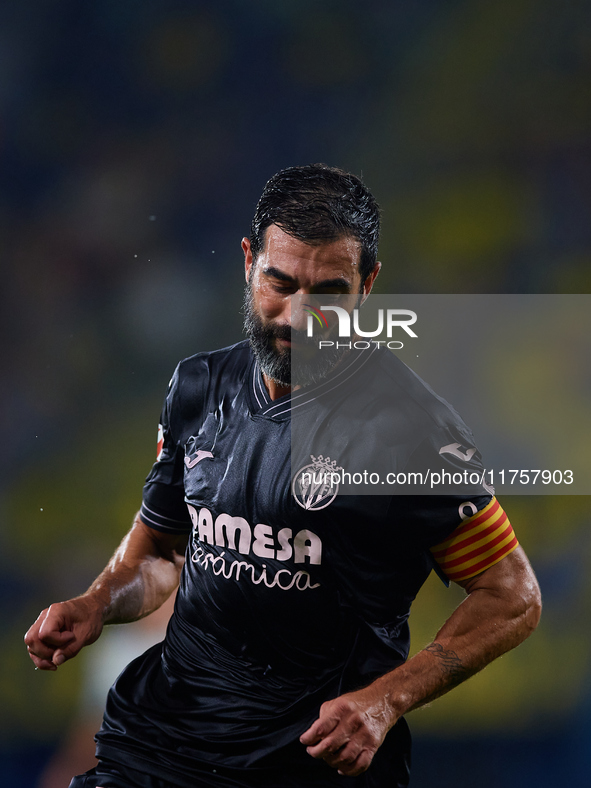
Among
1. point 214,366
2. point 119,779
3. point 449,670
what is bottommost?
point 119,779

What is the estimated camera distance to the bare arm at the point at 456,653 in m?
0.84

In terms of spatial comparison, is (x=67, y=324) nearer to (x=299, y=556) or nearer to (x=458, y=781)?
(x=299, y=556)

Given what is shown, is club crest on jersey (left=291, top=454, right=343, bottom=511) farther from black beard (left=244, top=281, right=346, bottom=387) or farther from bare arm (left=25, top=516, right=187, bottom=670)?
bare arm (left=25, top=516, right=187, bottom=670)

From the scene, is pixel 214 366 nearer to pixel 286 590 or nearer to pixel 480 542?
pixel 286 590

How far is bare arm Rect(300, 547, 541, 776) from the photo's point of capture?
84 cm

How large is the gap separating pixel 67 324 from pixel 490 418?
3.53 feet

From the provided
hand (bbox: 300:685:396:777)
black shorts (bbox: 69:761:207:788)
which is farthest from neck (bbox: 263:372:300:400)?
black shorts (bbox: 69:761:207:788)

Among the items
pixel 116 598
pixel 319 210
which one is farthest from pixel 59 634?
pixel 319 210

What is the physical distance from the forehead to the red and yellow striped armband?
1.20 ft

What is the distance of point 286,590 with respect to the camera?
1.00 meters

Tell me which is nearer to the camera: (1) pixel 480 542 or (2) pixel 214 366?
(1) pixel 480 542

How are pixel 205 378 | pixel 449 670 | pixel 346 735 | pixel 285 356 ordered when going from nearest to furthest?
1. pixel 346 735
2. pixel 449 670
3. pixel 285 356
4. pixel 205 378

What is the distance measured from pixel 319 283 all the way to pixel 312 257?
37mm

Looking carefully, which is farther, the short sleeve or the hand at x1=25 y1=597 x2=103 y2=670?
the short sleeve
